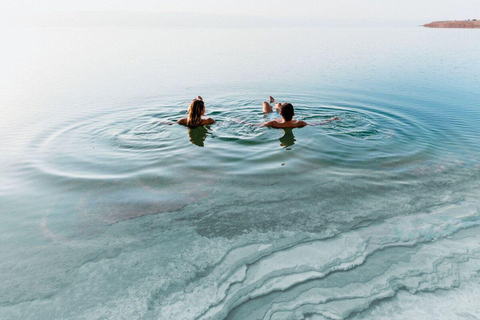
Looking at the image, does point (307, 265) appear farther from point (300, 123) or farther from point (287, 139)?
point (300, 123)

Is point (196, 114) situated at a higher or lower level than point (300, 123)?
higher

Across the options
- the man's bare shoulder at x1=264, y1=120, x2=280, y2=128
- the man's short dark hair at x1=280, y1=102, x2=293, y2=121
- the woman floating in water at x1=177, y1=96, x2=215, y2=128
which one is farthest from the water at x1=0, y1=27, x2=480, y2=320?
the man's short dark hair at x1=280, y1=102, x2=293, y2=121

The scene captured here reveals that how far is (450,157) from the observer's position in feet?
22.5

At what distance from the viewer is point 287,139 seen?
8289 millimetres

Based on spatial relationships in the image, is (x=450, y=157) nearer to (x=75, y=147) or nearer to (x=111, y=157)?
(x=111, y=157)

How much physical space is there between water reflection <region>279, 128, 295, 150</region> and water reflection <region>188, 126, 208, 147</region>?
222cm

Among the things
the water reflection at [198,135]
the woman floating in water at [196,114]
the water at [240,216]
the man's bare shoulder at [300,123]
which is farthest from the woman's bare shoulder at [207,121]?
the man's bare shoulder at [300,123]

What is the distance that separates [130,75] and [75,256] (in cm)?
1841

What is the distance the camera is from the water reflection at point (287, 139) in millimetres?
7844

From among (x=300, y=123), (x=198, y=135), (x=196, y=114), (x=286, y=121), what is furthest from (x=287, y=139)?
(x=196, y=114)

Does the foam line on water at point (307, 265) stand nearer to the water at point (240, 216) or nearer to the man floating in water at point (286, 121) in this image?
the water at point (240, 216)

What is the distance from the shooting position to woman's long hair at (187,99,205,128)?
854 centimetres

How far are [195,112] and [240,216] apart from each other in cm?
470

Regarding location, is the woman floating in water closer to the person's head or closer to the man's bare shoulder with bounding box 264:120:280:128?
the man's bare shoulder with bounding box 264:120:280:128
